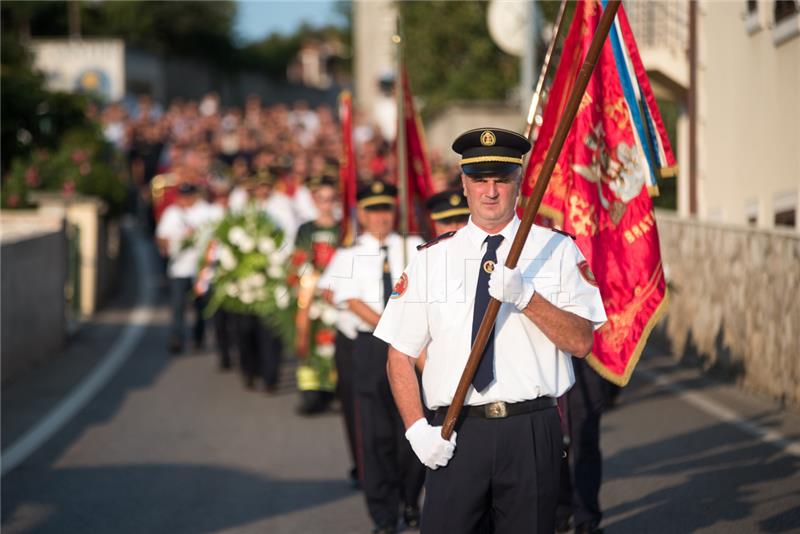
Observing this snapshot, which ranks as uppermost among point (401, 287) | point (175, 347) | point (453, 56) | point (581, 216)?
point (453, 56)

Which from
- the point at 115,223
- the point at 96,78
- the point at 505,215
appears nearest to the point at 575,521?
the point at 505,215

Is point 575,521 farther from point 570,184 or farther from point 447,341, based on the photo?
point 447,341

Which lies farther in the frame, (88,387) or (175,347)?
(175,347)

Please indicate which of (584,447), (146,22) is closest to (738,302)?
(584,447)

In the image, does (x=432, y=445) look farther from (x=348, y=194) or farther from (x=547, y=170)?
(x=348, y=194)

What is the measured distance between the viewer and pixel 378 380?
891 centimetres

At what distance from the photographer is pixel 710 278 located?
14.8 m

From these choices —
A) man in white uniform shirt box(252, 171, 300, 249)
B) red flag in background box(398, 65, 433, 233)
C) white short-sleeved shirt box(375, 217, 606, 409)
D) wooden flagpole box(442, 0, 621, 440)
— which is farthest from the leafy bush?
wooden flagpole box(442, 0, 621, 440)

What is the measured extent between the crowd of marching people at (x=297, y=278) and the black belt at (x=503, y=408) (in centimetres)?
297

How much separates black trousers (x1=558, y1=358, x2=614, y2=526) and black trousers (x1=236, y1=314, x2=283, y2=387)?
6.23 meters

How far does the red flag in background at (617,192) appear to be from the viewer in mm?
7137

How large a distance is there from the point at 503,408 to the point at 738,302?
8.73 metres

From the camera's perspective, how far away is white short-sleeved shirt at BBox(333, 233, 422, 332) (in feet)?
29.1

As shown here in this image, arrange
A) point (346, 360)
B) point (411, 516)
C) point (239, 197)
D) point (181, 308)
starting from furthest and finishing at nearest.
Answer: point (239, 197) → point (181, 308) → point (346, 360) → point (411, 516)
